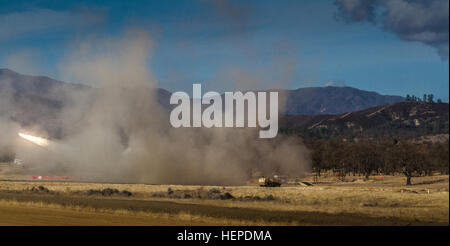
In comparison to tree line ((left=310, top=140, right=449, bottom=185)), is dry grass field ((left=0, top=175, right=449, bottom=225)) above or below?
below

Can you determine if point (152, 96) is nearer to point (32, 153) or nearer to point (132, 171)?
point (132, 171)

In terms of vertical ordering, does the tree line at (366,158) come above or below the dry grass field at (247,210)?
above

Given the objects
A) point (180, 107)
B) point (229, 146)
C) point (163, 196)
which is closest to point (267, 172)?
point (229, 146)

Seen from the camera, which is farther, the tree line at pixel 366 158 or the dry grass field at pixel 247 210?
the tree line at pixel 366 158

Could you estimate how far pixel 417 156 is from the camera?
99125 millimetres

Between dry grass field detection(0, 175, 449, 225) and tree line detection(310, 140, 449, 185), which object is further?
tree line detection(310, 140, 449, 185)

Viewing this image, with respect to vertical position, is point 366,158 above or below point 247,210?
above

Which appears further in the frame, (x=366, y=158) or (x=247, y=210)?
(x=366, y=158)

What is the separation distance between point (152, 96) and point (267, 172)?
93.5 ft

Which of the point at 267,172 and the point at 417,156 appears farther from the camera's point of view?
the point at 267,172
